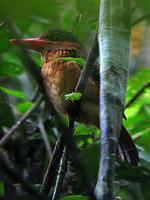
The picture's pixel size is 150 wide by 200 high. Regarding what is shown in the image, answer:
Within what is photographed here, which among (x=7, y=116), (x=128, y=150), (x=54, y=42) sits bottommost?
(x=128, y=150)

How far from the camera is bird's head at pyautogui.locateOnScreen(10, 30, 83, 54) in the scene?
9.96ft

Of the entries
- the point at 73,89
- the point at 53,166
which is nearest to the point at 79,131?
the point at 53,166

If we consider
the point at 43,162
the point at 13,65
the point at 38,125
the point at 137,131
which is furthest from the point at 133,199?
the point at 13,65

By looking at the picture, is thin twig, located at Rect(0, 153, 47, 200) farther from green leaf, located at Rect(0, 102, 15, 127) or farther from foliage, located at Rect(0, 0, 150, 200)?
green leaf, located at Rect(0, 102, 15, 127)

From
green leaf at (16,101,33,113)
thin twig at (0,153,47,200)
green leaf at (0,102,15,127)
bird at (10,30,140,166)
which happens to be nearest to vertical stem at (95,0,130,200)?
thin twig at (0,153,47,200)

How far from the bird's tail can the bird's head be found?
24.2 inches

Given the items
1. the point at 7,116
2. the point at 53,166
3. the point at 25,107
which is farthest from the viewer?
the point at 25,107

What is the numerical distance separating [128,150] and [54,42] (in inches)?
35.5

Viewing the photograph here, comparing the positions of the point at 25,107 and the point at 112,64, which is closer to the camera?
the point at 112,64

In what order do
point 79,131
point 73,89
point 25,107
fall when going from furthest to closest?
point 25,107 → point 73,89 → point 79,131

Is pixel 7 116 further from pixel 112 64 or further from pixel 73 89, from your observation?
pixel 112 64

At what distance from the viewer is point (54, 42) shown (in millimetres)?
3199

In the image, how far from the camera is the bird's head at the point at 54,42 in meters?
3.04

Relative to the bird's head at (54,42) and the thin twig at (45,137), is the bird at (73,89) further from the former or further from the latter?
the thin twig at (45,137)
